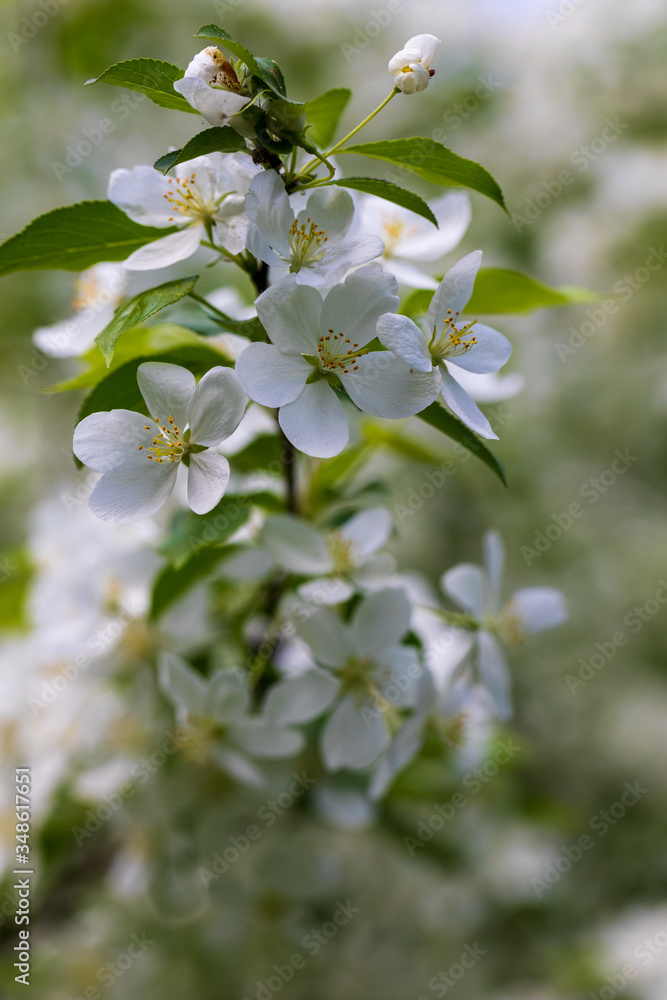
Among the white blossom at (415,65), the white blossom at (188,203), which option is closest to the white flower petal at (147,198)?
the white blossom at (188,203)

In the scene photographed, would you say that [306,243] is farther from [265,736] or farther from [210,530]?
A: [265,736]

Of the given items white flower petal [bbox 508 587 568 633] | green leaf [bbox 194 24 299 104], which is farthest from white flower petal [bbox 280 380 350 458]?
white flower petal [bbox 508 587 568 633]

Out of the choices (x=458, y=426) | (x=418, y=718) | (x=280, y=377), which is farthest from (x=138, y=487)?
(x=418, y=718)

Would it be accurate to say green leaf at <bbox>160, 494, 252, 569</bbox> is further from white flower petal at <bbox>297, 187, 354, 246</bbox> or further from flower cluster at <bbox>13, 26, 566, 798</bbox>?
white flower petal at <bbox>297, 187, 354, 246</bbox>

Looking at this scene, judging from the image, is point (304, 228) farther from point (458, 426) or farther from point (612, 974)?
point (612, 974)

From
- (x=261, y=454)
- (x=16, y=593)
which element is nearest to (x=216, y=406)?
(x=261, y=454)

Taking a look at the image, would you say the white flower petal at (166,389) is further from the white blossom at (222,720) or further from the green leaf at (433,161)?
the white blossom at (222,720)
